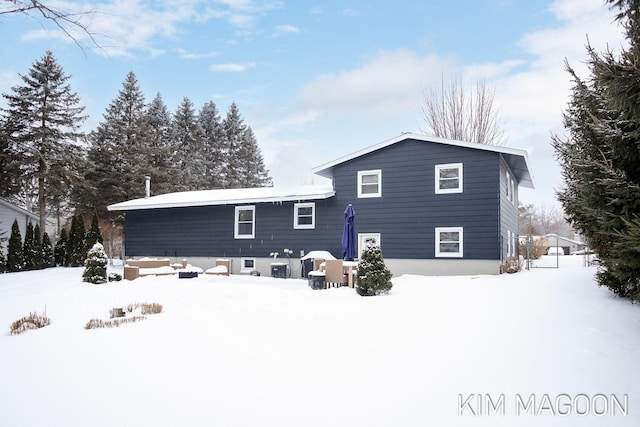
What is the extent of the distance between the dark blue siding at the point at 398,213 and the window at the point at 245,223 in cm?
22

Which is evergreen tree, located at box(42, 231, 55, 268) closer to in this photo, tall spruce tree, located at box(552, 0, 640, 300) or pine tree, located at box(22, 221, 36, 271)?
pine tree, located at box(22, 221, 36, 271)

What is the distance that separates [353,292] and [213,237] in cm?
1022

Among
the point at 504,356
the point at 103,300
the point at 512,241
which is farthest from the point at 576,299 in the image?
the point at 512,241

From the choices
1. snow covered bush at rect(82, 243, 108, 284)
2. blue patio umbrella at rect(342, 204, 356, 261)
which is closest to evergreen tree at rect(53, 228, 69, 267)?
snow covered bush at rect(82, 243, 108, 284)

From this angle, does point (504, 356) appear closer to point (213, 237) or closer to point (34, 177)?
point (213, 237)

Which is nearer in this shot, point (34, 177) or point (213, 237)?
point (213, 237)

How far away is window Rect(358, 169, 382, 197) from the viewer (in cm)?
1564

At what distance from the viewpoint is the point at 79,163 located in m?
25.5

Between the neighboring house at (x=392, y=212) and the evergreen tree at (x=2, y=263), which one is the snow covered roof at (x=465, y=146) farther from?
the evergreen tree at (x=2, y=263)

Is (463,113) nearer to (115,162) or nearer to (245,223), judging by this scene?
(245,223)

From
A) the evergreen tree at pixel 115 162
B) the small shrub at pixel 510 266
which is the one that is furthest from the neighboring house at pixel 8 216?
the small shrub at pixel 510 266

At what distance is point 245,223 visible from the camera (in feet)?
60.0

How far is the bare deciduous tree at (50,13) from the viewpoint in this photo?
16.6 ft

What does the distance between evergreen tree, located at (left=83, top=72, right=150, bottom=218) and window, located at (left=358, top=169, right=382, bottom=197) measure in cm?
1850
